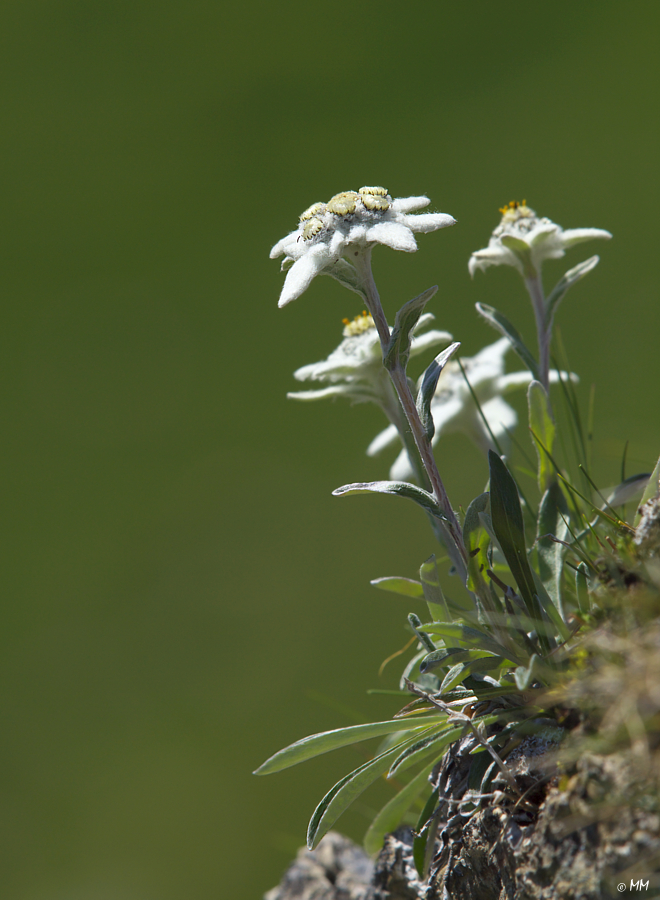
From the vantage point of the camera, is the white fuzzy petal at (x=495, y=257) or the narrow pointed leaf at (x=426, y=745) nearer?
the narrow pointed leaf at (x=426, y=745)

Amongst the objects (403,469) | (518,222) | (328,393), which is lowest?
(403,469)

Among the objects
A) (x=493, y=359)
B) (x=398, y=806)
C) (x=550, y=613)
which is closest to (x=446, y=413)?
(x=493, y=359)

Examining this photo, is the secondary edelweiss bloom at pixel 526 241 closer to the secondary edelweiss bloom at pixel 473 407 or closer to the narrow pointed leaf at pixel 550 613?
the secondary edelweiss bloom at pixel 473 407

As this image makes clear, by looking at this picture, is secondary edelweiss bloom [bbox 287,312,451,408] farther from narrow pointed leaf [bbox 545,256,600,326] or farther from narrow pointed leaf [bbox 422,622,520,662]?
narrow pointed leaf [bbox 422,622,520,662]

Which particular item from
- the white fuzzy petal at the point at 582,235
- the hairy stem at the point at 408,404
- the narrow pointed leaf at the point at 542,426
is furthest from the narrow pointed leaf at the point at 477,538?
the white fuzzy petal at the point at 582,235

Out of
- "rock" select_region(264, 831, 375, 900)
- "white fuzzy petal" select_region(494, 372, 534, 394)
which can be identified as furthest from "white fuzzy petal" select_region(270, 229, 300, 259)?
"rock" select_region(264, 831, 375, 900)

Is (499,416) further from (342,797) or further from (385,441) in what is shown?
(342,797)

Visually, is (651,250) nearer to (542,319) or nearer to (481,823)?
(542,319)
